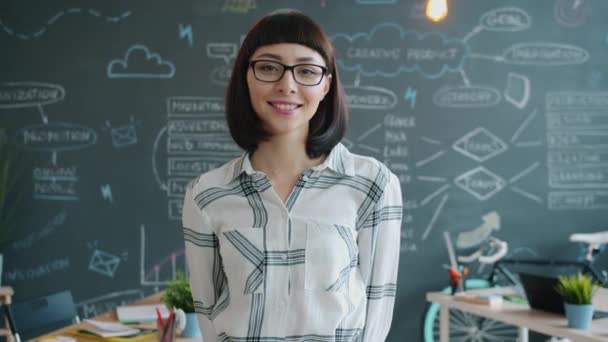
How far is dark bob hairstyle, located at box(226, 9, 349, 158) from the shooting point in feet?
4.42

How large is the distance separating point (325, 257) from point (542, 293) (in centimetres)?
181

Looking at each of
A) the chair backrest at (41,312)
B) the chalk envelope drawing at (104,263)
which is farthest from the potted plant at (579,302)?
the chalk envelope drawing at (104,263)

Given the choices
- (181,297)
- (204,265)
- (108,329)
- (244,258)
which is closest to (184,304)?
(181,297)

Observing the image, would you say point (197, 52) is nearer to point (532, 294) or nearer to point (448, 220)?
point (448, 220)

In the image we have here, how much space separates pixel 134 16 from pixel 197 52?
1.54 feet

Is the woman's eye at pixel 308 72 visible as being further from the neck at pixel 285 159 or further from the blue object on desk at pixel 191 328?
the blue object on desk at pixel 191 328

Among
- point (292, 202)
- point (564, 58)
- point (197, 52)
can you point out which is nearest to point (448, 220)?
point (564, 58)

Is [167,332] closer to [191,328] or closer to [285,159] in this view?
[191,328]

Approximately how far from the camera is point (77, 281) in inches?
174

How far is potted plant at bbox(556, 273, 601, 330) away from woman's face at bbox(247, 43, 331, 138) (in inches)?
62.5

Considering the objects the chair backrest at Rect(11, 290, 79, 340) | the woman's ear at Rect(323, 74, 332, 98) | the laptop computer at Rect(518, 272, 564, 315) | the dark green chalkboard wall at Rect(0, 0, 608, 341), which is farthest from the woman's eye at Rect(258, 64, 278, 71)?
the dark green chalkboard wall at Rect(0, 0, 608, 341)

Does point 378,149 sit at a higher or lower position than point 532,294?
higher

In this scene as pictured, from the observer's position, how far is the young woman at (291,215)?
130 centimetres

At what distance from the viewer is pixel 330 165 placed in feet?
4.57
